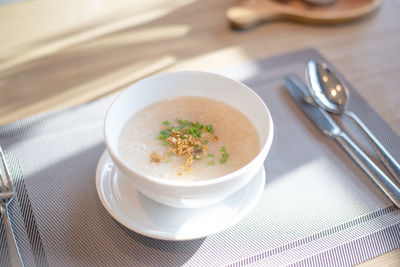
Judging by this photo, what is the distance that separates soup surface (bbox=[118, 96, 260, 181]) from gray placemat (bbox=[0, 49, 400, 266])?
5.2 inches

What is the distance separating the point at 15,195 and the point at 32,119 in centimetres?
29

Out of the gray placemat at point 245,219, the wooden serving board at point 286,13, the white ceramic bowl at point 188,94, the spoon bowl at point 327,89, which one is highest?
the white ceramic bowl at point 188,94

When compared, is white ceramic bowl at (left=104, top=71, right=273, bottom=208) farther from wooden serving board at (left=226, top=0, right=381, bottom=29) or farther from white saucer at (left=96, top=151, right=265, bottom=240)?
wooden serving board at (left=226, top=0, right=381, bottom=29)

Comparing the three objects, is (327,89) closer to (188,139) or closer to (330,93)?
(330,93)

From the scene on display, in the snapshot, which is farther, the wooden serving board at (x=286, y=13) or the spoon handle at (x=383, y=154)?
the wooden serving board at (x=286, y=13)

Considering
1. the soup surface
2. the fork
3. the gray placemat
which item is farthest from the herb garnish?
the fork

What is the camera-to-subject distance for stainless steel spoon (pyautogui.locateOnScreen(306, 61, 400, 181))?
1045mm

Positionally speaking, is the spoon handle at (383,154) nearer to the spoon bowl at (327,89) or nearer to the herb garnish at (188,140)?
the spoon bowl at (327,89)

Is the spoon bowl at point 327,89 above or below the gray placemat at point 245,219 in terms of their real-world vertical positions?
above

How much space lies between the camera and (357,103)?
46.4 inches

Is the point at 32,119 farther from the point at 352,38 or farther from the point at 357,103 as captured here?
the point at 352,38

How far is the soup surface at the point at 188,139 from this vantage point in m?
0.85

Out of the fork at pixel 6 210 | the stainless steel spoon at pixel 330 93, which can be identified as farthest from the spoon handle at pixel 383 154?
the fork at pixel 6 210

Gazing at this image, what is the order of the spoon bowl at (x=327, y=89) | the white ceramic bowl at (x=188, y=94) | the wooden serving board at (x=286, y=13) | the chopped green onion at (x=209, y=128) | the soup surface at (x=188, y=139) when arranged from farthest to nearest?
the wooden serving board at (x=286, y=13)
the spoon bowl at (x=327, y=89)
the chopped green onion at (x=209, y=128)
the soup surface at (x=188, y=139)
the white ceramic bowl at (x=188, y=94)
